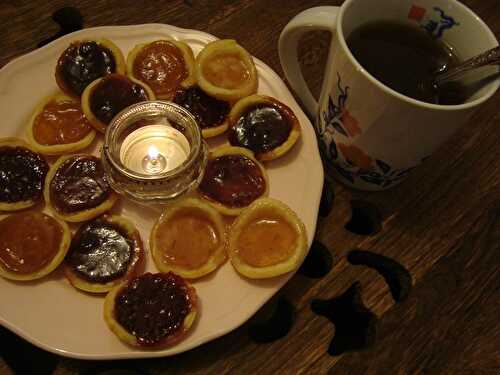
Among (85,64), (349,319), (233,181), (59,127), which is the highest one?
(85,64)

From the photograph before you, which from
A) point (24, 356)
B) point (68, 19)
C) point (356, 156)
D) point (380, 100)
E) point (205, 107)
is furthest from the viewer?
point (68, 19)

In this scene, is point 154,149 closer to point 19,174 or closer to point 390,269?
point 19,174

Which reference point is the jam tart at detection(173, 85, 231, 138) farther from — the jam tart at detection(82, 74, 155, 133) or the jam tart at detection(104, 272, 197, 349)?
the jam tart at detection(104, 272, 197, 349)

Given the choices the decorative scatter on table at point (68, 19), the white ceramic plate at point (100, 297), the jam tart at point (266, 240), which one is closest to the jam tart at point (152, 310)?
the white ceramic plate at point (100, 297)

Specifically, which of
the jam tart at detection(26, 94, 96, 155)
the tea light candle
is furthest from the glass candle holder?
the jam tart at detection(26, 94, 96, 155)

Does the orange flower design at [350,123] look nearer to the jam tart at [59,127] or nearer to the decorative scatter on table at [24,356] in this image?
the jam tart at [59,127]

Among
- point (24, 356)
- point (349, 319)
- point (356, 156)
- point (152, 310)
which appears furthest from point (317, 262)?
point (24, 356)

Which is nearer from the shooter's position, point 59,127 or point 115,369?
point 115,369
